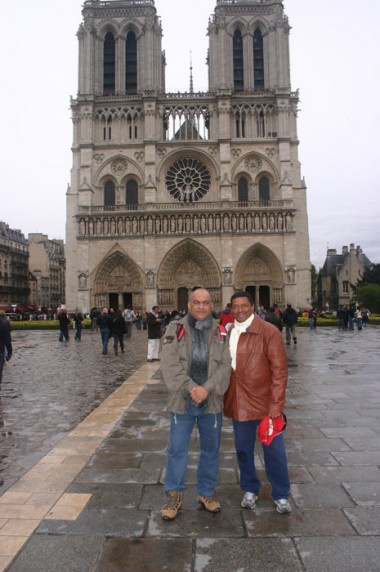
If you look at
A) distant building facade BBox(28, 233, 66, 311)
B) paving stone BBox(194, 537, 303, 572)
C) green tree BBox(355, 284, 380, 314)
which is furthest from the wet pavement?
distant building facade BBox(28, 233, 66, 311)

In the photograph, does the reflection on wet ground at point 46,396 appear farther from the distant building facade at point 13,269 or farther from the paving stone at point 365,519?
the distant building facade at point 13,269

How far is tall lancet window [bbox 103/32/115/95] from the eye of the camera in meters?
39.8

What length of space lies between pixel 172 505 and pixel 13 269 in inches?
2371

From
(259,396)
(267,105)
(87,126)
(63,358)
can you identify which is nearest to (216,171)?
(267,105)

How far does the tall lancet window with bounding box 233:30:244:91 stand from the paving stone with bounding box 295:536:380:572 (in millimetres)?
41488

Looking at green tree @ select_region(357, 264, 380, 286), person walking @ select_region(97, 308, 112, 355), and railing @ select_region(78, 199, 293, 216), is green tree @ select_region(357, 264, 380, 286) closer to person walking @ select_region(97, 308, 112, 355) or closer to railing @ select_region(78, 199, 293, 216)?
railing @ select_region(78, 199, 293, 216)

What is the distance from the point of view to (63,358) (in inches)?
541

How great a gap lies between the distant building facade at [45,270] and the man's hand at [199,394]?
6451 cm

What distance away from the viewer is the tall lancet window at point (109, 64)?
39844 millimetres

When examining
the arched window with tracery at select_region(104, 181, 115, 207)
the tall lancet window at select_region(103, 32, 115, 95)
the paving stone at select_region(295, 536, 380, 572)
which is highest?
the tall lancet window at select_region(103, 32, 115, 95)

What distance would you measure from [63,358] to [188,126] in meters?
30.6

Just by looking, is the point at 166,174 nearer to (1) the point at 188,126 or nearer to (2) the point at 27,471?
(1) the point at 188,126

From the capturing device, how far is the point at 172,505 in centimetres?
338

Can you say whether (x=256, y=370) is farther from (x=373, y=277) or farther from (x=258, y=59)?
(x=373, y=277)
